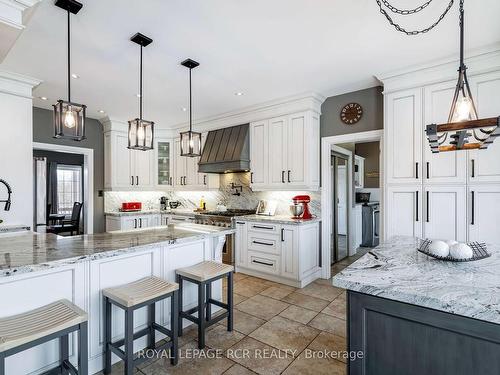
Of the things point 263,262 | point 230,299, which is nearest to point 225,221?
point 263,262

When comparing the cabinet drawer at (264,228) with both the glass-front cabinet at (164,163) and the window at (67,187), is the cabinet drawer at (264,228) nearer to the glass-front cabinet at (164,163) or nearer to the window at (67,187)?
the glass-front cabinet at (164,163)

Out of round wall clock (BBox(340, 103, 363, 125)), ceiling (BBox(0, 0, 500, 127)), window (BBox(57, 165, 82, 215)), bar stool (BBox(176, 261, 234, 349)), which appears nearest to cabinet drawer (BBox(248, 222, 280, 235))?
bar stool (BBox(176, 261, 234, 349))

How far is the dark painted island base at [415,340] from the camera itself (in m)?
1.16

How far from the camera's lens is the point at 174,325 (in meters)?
2.04

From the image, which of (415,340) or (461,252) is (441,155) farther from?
(415,340)

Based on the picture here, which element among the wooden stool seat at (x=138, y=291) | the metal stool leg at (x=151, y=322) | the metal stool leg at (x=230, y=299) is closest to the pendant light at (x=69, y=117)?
the wooden stool seat at (x=138, y=291)

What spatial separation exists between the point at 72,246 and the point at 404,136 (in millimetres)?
3548

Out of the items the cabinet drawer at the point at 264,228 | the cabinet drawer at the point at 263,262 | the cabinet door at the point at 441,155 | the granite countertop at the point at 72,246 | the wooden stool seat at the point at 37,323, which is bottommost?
the cabinet drawer at the point at 263,262

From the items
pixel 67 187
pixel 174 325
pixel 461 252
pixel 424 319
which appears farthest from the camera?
pixel 67 187

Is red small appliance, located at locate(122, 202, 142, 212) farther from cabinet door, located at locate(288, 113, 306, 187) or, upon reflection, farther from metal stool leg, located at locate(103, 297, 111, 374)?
metal stool leg, located at locate(103, 297, 111, 374)

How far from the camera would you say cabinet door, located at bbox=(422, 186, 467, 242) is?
2914 mm

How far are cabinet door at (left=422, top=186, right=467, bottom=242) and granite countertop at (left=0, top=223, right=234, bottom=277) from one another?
2370mm

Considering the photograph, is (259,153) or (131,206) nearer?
(259,153)

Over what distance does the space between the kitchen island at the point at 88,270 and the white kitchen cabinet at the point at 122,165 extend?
3.34 m
